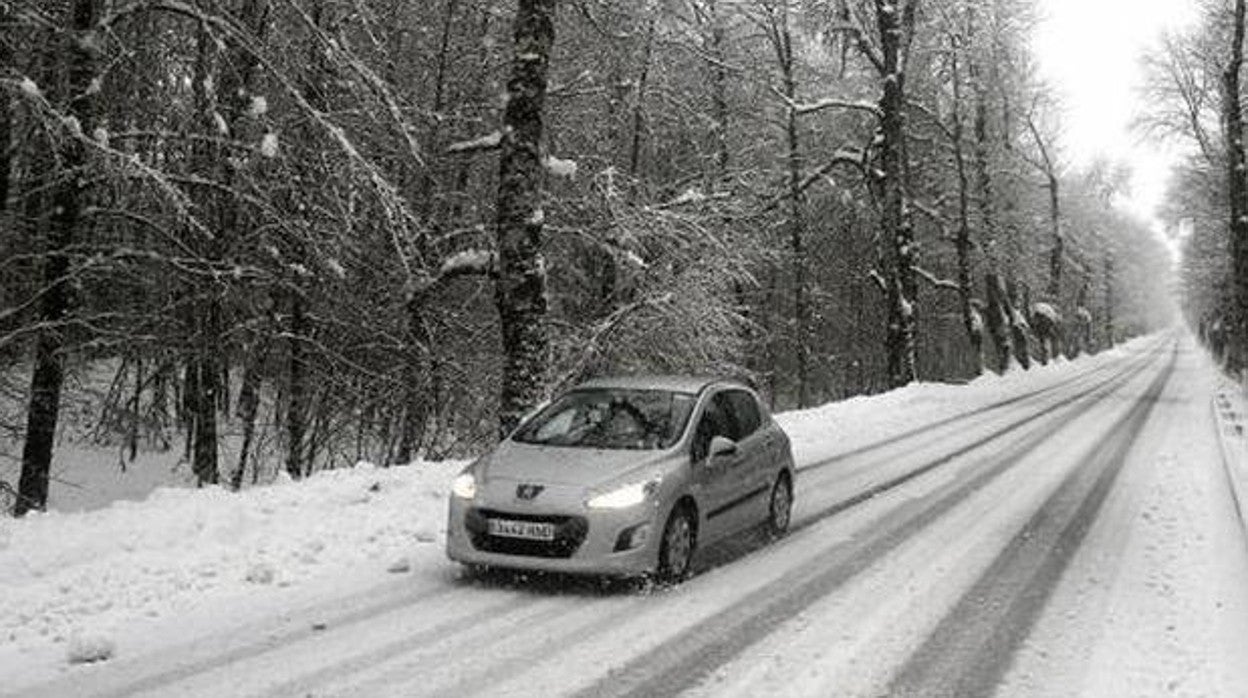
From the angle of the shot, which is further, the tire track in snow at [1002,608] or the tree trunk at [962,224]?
the tree trunk at [962,224]

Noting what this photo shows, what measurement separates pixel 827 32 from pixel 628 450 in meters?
23.7

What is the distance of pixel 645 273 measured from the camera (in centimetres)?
1927

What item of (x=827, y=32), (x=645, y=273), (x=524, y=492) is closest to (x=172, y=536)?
(x=524, y=492)

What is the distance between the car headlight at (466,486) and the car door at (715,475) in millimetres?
1725

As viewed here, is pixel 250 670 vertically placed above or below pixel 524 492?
below

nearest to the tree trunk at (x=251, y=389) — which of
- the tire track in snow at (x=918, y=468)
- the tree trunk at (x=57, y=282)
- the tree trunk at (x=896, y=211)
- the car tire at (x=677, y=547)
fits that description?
the tree trunk at (x=57, y=282)

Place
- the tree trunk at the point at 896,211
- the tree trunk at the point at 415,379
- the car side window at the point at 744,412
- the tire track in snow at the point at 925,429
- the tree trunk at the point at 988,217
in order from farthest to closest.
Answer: the tree trunk at the point at 988,217 → the tree trunk at the point at 896,211 → the tree trunk at the point at 415,379 → the tire track in snow at the point at 925,429 → the car side window at the point at 744,412

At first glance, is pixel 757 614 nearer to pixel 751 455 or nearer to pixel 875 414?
pixel 751 455

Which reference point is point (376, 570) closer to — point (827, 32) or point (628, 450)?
point (628, 450)

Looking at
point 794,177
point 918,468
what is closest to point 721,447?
point 918,468

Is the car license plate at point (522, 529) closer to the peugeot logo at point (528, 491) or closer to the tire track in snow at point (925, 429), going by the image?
the peugeot logo at point (528, 491)

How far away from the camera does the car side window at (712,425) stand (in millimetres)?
9945

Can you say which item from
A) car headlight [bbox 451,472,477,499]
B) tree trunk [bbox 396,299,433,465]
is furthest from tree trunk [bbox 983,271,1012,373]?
car headlight [bbox 451,472,477,499]

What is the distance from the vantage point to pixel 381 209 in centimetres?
1386
